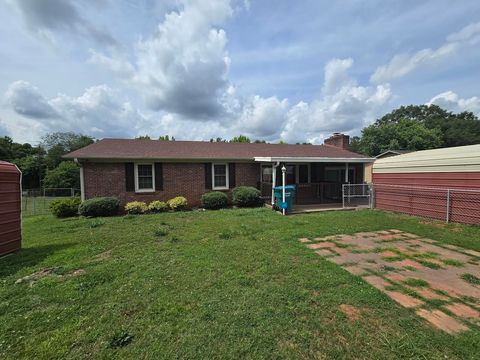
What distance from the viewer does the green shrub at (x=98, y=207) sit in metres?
9.36

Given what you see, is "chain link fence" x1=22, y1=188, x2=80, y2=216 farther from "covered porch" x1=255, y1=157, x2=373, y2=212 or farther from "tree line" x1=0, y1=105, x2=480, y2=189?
"covered porch" x1=255, y1=157, x2=373, y2=212

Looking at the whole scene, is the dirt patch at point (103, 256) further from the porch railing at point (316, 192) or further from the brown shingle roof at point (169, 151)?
the porch railing at point (316, 192)

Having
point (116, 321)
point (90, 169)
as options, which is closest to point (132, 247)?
point (116, 321)

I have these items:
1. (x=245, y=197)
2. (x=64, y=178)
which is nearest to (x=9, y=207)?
(x=245, y=197)

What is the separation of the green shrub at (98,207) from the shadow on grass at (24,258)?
3860mm

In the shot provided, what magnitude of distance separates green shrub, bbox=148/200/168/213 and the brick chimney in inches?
553

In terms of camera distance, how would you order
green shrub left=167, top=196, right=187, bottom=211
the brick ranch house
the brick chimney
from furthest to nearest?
the brick chimney < green shrub left=167, top=196, right=187, bottom=211 < the brick ranch house

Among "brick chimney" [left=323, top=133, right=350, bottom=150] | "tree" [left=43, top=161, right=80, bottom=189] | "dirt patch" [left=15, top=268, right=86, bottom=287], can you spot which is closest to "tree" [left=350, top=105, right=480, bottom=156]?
"brick chimney" [left=323, top=133, right=350, bottom=150]

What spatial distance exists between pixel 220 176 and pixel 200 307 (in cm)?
946

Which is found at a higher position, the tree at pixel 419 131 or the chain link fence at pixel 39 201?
the tree at pixel 419 131

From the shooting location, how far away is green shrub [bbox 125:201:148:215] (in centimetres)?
1010

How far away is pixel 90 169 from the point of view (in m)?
10.4

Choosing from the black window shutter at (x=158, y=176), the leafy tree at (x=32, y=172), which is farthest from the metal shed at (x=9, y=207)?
the leafy tree at (x=32, y=172)

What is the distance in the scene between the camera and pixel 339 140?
18.0 metres
